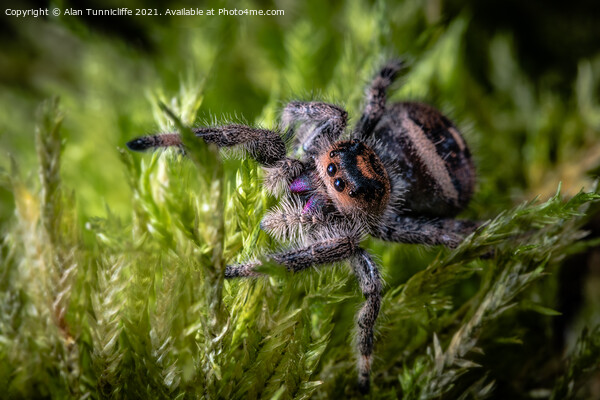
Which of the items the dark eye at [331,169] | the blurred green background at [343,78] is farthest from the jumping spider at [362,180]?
the blurred green background at [343,78]

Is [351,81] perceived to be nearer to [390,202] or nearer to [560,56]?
[390,202]

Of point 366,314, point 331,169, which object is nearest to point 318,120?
point 331,169

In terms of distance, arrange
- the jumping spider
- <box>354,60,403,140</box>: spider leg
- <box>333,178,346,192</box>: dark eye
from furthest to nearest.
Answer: <box>354,60,403,140</box>: spider leg
<box>333,178,346,192</box>: dark eye
the jumping spider

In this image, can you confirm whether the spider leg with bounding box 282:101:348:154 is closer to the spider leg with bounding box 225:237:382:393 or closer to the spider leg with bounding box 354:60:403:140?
the spider leg with bounding box 354:60:403:140

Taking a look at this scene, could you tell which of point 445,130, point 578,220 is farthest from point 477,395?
point 445,130

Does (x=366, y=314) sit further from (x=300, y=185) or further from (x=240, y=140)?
(x=240, y=140)

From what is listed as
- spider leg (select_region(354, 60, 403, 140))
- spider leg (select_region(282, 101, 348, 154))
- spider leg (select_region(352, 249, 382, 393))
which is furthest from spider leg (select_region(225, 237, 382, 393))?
spider leg (select_region(354, 60, 403, 140))
